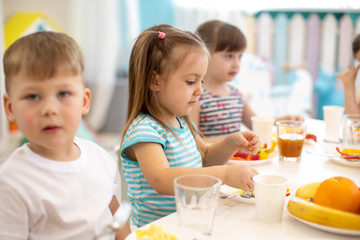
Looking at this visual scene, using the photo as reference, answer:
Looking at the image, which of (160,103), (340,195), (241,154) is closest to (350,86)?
(241,154)

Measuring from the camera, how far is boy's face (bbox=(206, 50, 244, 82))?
181 cm

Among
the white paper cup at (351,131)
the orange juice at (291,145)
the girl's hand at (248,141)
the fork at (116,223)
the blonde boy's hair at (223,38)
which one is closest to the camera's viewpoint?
the fork at (116,223)

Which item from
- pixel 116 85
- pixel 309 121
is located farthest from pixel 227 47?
pixel 116 85

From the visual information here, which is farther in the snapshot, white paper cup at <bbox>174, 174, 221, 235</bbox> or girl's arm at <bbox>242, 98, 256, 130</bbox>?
girl's arm at <bbox>242, 98, 256, 130</bbox>

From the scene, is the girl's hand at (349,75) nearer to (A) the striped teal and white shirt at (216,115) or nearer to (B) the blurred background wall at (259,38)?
(A) the striped teal and white shirt at (216,115)

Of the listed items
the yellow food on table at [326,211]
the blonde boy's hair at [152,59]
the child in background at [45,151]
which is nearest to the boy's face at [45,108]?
the child in background at [45,151]

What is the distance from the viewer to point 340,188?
2.61 feet

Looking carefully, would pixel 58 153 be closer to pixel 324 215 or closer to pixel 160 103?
pixel 160 103

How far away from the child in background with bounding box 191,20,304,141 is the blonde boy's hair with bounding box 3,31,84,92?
1.01m

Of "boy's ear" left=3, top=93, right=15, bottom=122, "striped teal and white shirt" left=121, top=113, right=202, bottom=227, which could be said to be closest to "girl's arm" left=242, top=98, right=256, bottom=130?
"striped teal and white shirt" left=121, top=113, right=202, bottom=227

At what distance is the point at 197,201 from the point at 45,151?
327 mm

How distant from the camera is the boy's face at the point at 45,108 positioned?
0.75 meters

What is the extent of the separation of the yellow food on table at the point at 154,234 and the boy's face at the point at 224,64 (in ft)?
3.78

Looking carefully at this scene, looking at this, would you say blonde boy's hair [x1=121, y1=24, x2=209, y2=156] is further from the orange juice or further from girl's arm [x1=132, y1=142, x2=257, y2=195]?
the orange juice
